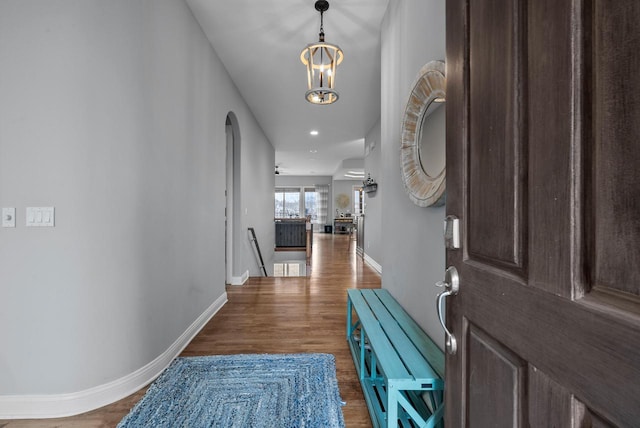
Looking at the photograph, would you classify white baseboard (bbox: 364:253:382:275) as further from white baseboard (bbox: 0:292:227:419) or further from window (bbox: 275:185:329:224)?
window (bbox: 275:185:329:224)

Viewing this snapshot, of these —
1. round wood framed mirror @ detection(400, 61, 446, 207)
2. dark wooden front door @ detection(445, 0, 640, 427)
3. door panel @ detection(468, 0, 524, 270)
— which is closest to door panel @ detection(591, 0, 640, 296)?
dark wooden front door @ detection(445, 0, 640, 427)

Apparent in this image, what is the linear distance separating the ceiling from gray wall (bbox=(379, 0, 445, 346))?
Answer: 1.37ft

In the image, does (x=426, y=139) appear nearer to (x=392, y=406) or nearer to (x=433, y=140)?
(x=433, y=140)

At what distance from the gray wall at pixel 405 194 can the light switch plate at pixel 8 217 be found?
2.32 m

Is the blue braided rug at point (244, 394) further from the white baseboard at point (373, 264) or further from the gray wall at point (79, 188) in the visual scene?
the white baseboard at point (373, 264)

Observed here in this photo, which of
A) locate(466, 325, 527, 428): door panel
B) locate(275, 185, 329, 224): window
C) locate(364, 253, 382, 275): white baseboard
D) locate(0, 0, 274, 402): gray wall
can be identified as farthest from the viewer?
locate(275, 185, 329, 224): window

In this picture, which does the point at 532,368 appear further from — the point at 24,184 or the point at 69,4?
the point at 69,4

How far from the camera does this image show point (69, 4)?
5.38 feet

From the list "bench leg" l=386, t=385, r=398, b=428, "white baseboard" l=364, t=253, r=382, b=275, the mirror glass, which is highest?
the mirror glass

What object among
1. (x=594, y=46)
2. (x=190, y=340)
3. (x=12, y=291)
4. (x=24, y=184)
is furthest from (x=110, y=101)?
(x=594, y=46)

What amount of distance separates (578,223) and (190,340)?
2822 millimetres

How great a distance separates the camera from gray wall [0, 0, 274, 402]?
1632mm

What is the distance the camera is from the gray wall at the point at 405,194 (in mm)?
1518

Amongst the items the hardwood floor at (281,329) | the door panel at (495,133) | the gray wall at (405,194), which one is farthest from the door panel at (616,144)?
the hardwood floor at (281,329)
